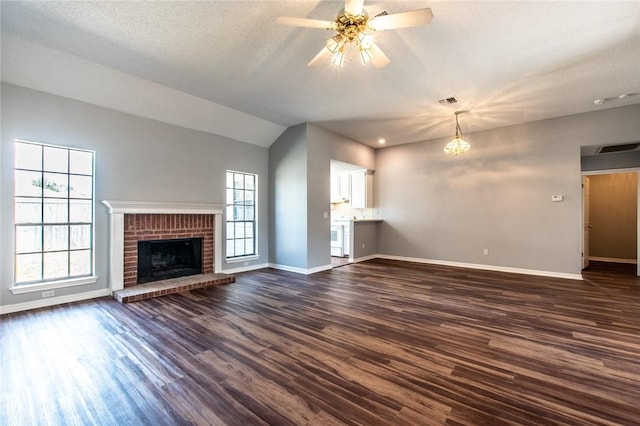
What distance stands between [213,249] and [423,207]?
198 inches

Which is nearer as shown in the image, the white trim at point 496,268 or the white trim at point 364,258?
the white trim at point 496,268

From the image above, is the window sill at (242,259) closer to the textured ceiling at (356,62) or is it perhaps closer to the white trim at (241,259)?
the white trim at (241,259)

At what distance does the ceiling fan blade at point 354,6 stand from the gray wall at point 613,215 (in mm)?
8529

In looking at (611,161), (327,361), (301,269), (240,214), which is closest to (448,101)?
(301,269)

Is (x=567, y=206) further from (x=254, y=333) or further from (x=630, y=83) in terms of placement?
(x=254, y=333)

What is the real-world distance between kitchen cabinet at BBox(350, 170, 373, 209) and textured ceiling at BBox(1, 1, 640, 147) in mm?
2771

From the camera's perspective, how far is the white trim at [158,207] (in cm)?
417

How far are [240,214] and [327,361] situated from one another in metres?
4.31

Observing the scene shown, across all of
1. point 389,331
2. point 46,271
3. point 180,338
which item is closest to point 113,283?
point 46,271

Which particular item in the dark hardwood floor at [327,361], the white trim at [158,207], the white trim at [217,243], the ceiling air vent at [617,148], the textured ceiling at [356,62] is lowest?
the dark hardwood floor at [327,361]

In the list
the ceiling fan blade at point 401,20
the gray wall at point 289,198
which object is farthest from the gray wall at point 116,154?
the ceiling fan blade at point 401,20

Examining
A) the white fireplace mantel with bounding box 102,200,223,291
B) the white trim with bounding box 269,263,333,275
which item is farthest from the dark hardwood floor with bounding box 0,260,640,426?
the white trim with bounding box 269,263,333,275

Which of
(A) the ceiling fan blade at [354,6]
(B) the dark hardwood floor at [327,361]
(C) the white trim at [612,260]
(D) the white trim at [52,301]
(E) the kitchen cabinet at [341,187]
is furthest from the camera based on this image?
(E) the kitchen cabinet at [341,187]

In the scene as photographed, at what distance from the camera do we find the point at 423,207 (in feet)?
23.0
